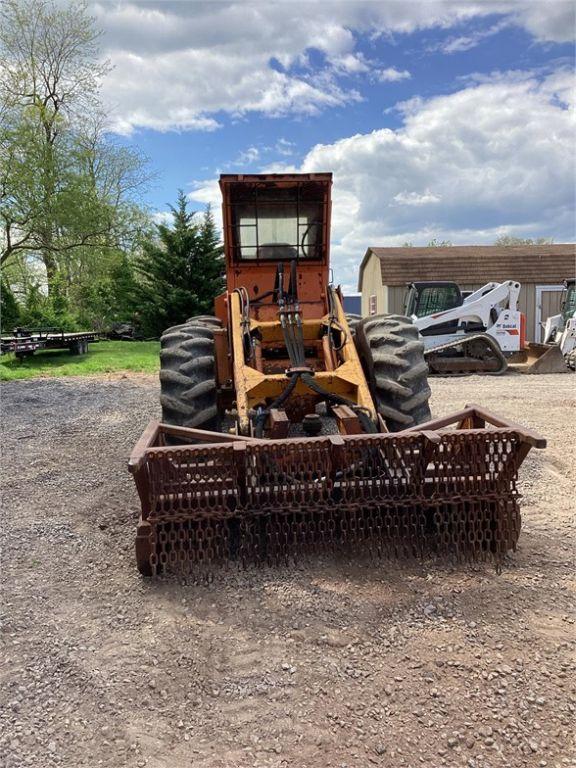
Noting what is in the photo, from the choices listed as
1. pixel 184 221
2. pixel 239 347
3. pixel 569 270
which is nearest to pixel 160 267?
pixel 184 221

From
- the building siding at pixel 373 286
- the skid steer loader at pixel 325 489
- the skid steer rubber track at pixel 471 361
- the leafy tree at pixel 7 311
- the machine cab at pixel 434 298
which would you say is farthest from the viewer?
the building siding at pixel 373 286

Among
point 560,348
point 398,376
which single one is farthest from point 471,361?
point 398,376

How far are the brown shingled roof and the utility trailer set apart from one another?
10523mm

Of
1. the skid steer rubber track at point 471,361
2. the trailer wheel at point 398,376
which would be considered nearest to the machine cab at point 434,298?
the skid steer rubber track at point 471,361

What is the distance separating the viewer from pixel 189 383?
445 centimetres

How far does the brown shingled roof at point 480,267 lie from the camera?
67.6 feet

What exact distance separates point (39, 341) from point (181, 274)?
24.6 feet

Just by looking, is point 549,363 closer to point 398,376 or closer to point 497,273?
point 497,273

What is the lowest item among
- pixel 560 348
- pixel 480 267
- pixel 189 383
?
pixel 560 348

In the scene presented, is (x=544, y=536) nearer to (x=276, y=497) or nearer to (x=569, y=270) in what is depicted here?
(x=276, y=497)

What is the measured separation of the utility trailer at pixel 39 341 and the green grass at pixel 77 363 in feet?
0.83

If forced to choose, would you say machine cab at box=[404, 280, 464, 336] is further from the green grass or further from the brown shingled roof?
the brown shingled roof

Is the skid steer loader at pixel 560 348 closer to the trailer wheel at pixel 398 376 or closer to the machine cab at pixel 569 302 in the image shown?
the machine cab at pixel 569 302

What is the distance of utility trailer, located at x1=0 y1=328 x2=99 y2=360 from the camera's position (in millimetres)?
15141
